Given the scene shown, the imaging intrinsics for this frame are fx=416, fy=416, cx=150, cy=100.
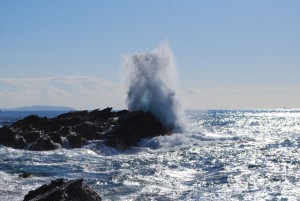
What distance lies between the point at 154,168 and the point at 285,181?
973 centimetres

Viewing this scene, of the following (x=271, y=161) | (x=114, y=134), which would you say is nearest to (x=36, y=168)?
(x=114, y=134)

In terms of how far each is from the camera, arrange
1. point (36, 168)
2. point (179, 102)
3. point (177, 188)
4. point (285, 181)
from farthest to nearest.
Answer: point (179, 102), point (36, 168), point (285, 181), point (177, 188)

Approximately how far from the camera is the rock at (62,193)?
18.2 metres

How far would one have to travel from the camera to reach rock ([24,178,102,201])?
717 inches

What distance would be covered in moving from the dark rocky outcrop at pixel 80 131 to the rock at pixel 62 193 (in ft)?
68.3

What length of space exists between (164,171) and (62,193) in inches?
494

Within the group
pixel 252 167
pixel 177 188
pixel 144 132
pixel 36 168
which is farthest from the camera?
pixel 144 132

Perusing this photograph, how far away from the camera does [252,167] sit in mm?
32094

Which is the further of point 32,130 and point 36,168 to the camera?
point 32,130

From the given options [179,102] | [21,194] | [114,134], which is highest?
[179,102]

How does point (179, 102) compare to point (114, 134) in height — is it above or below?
above

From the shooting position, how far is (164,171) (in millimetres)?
30156

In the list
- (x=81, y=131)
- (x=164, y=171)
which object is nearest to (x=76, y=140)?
(x=81, y=131)

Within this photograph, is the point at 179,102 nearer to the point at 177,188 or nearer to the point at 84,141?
the point at 84,141
